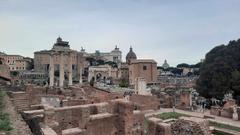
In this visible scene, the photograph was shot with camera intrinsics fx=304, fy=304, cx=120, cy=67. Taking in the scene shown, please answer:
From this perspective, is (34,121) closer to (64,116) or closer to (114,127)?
(64,116)

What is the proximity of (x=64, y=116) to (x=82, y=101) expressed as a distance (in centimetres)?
471

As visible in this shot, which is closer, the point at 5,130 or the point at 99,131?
the point at 5,130

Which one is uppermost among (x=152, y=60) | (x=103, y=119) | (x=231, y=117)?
(x=152, y=60)

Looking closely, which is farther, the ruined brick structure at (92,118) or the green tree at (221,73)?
the green tree at (221,73)

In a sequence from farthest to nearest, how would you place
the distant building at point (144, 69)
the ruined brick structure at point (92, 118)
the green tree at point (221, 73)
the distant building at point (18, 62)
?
the distant building at point (18, 62) → the distant building at point (144, 69) → the green tree at point (221, 73) → the ruined brick structure at point (92, 118)

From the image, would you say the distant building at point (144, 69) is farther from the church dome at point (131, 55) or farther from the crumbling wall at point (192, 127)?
the crumbling wall at point (192, 127)

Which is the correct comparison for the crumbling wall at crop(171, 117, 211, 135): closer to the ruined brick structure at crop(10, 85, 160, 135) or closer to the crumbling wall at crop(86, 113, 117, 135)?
the ruined brick structure at crop(10, 85, 160, 135)

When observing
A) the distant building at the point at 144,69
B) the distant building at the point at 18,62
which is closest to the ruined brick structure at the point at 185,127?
the distant building at the point at 144,69

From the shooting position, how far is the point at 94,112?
11.7 m

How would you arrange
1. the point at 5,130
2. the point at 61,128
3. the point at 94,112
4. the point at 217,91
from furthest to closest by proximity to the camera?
the point at 217,91 → the point at 94,112 → the point at 61,128 → the point at 5,130

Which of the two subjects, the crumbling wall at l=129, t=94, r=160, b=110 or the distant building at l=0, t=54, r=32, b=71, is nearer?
the crumbling wall at l=129, t=94, r=160, b=110

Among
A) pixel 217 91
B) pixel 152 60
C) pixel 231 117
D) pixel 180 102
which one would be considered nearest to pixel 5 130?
pixel 231 117

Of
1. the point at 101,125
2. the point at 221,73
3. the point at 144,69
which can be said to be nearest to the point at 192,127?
the point at 101,125

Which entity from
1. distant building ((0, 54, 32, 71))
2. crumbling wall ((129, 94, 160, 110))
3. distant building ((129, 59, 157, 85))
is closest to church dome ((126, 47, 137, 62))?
distant building ((129, 59, 157, 85))
